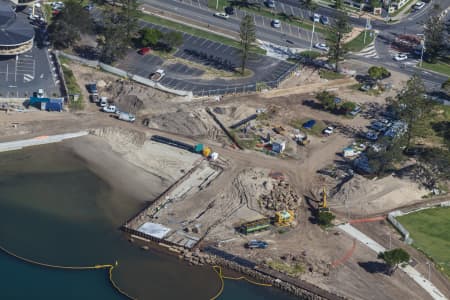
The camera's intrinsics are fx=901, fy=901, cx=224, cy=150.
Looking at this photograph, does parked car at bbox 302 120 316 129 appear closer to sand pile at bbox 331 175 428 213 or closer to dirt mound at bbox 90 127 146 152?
sand pile at bbox 331 175 428 213

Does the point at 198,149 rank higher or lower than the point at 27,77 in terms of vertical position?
lower

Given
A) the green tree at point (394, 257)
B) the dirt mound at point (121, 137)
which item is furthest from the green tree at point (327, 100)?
the green tree at point (394, 257)

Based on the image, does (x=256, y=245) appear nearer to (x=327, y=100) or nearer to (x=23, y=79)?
(x=327, y=100)

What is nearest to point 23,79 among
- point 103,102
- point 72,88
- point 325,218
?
→ point 72,88

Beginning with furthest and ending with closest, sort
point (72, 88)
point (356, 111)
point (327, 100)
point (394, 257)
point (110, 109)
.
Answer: point (72, 88)
point (356, 111)
point (327, 100)
point (110, 109)
point (394, 257)

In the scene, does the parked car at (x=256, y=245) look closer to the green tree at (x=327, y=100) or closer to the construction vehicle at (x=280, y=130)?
the construction vehicle at (x=280, y=130)

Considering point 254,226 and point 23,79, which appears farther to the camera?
point 23,79

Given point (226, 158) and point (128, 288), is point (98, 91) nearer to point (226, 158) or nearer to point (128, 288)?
point (226, 158)
